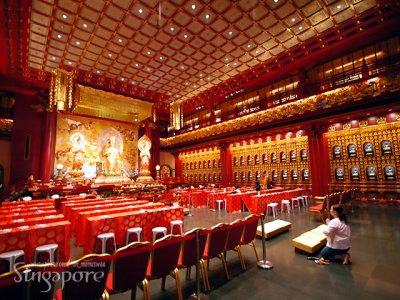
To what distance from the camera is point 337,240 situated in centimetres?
323

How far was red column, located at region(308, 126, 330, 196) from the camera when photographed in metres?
10.6

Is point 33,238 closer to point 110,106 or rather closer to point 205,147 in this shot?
point 110,106

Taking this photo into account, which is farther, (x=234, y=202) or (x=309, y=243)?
(x=234, y=202)

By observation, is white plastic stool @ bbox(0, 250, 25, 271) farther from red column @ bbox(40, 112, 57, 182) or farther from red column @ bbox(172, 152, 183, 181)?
red column @ bbox(172, 152, 183, 181)

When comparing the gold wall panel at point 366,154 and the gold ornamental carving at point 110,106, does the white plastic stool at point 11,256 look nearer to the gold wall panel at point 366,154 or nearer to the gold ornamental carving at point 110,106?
the gold ornamental carving at point 110,106

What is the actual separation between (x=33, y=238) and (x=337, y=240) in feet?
15.3

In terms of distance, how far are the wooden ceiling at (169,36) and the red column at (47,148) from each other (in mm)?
2212

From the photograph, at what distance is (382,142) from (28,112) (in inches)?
776

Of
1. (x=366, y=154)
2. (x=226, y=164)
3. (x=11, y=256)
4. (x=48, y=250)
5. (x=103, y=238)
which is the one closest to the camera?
(x=11, y=256)

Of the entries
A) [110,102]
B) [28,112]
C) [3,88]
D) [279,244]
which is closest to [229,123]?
[110,102]

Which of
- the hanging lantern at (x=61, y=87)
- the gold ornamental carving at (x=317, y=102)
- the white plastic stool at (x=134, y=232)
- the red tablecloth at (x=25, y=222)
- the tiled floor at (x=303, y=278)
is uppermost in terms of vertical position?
the hanging lantern at (x=61, y=87)

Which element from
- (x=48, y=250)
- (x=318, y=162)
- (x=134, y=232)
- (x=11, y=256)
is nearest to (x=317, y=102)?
(x=318, y=162)

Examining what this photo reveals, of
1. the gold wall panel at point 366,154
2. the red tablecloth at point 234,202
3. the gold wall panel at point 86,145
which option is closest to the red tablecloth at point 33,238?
the red tablecloth at point 234,202

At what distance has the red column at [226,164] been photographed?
15914 mm
